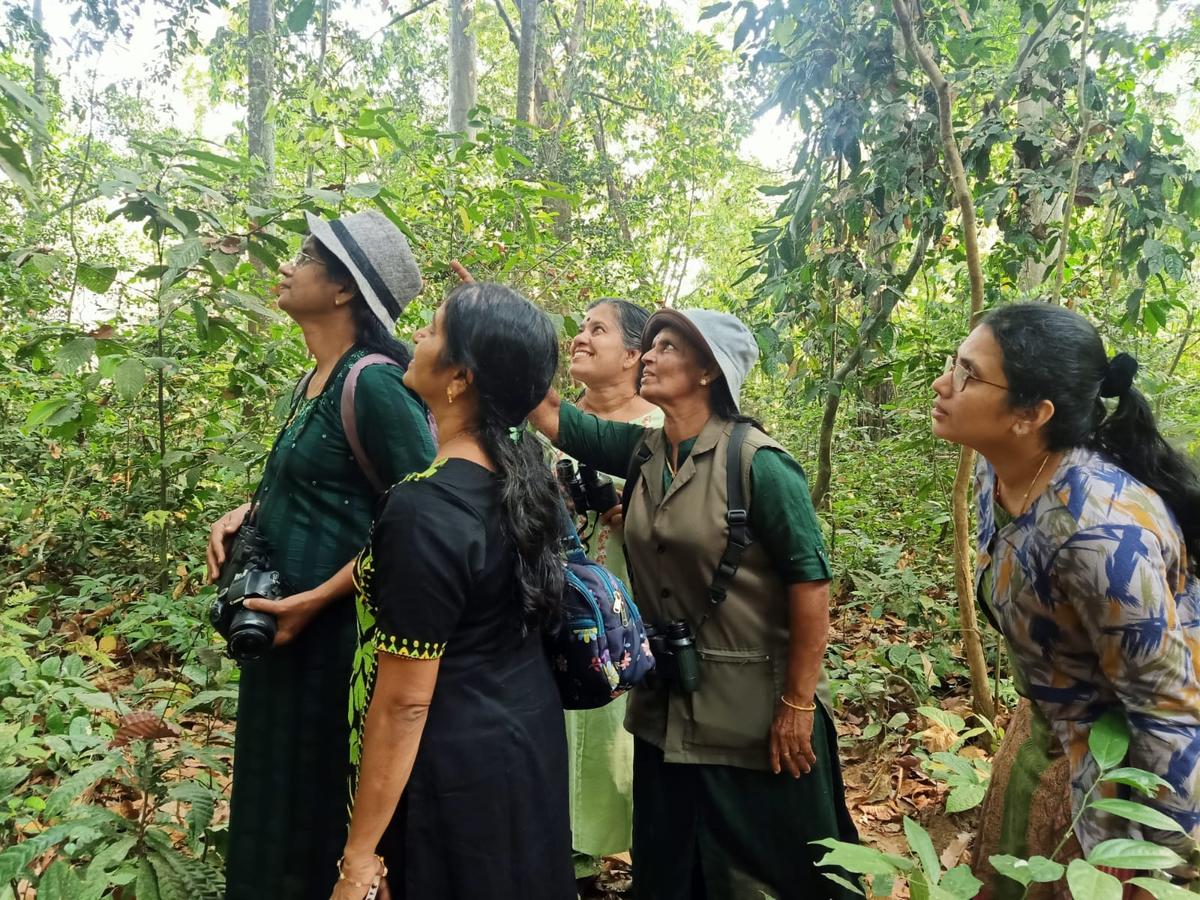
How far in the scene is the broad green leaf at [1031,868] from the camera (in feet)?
3.52

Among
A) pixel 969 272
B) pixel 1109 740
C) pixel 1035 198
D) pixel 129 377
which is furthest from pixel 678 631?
pixel 1035 198

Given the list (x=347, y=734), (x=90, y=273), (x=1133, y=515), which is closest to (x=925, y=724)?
(x=1133, y=515)

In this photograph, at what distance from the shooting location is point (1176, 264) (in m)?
2.59

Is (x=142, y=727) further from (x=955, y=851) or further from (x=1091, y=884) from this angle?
(x=955, y=851)

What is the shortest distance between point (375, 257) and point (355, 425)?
1.47 feet

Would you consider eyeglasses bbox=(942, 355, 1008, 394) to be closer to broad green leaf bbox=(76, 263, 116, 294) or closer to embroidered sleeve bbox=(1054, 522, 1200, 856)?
embroidered sleeve bbox=(1054, 522, 1200, 856)

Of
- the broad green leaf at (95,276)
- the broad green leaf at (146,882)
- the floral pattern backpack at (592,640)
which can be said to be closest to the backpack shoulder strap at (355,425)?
the floral pattern backpack at (592,640)

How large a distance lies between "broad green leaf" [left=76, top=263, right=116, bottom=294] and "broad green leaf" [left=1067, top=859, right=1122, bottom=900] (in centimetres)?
304

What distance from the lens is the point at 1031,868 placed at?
109 cm

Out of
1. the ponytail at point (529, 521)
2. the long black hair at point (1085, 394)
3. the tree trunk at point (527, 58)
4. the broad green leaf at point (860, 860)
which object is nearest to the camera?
the broad green leaf at point (860, 860)

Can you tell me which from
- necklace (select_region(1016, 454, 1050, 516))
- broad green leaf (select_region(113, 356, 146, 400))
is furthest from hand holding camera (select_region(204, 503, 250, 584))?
necklace (select_region(1016, 454, 1050, 516))

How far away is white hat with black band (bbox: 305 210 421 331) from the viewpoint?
1.87 meters

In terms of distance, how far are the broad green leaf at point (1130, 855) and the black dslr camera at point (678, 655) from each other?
0.97 metres

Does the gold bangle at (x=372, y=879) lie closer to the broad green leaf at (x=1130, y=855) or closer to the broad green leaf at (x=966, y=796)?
the broad green leaf at (x=1130, y=855)
